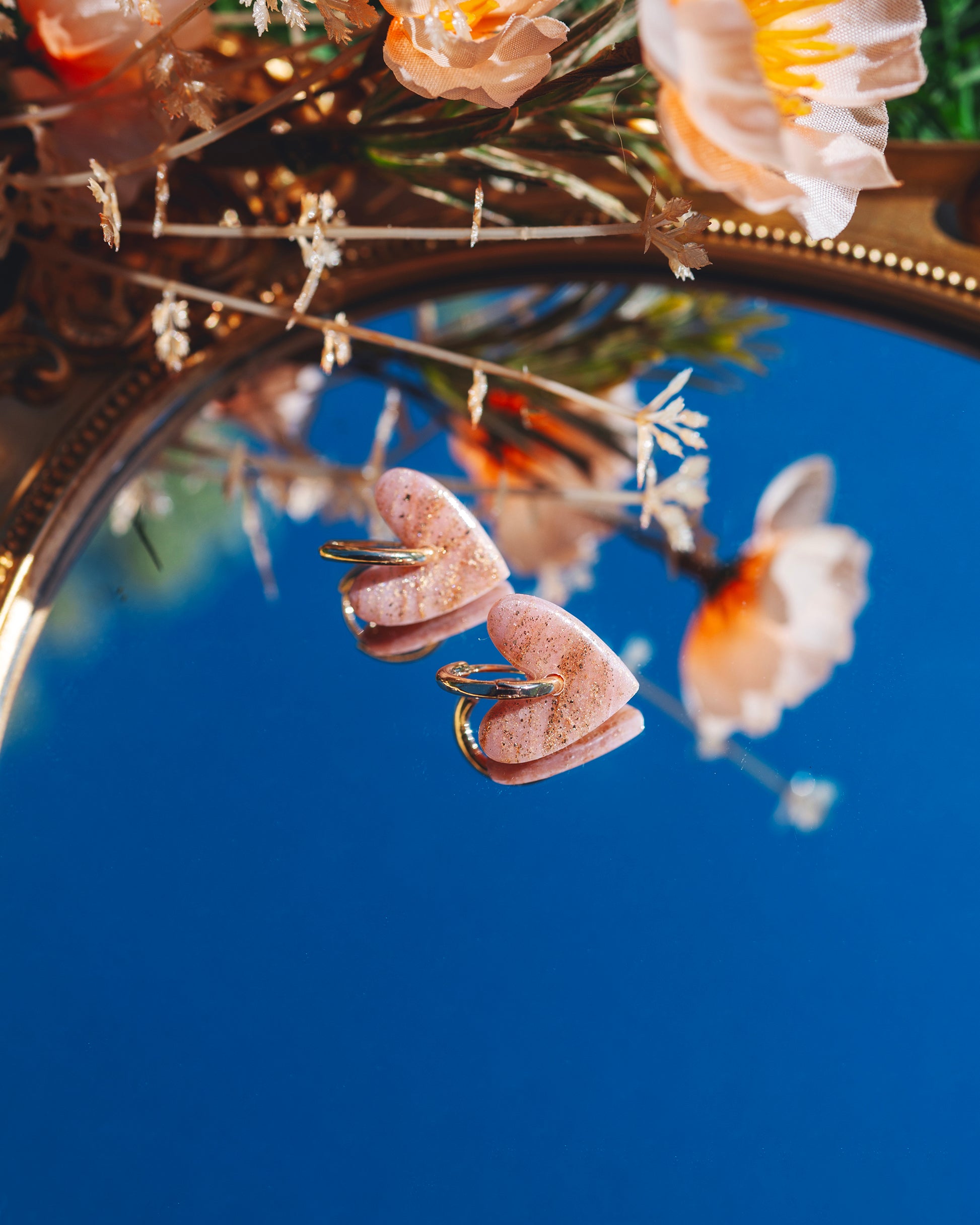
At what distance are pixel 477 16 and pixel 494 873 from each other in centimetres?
23

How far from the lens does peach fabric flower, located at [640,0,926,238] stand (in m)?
0.19

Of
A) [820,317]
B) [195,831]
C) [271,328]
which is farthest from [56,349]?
[820,317]

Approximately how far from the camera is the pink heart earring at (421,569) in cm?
29

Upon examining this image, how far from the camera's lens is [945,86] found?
416mm

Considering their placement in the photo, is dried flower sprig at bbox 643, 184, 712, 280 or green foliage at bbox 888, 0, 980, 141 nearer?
dried flower sprig at bbox 643, 184, 712, 280

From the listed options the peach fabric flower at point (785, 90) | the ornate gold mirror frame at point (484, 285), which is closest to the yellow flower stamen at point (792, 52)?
the peach fabric flower at point (785, 90)

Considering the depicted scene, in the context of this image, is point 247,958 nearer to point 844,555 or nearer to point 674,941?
point 674,941

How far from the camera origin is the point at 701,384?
1.16 ft

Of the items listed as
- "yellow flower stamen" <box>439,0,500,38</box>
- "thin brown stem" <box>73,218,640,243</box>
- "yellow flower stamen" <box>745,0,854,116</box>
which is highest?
"yellow flower stamen" <box>745,0,854,116</box>

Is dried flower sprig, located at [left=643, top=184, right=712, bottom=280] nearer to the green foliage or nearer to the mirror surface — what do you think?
the mirror surface

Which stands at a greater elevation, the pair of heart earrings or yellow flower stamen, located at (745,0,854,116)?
yellow flower stamen, located at (745,0,854,116)

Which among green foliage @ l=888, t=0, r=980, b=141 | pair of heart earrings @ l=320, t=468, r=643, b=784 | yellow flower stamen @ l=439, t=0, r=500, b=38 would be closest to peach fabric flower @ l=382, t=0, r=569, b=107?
yellow flower stamen @ l=439, t=0, r=500, b=38

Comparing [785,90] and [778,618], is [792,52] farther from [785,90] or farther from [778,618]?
[778,618]

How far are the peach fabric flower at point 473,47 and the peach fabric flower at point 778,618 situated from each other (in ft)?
0.55
